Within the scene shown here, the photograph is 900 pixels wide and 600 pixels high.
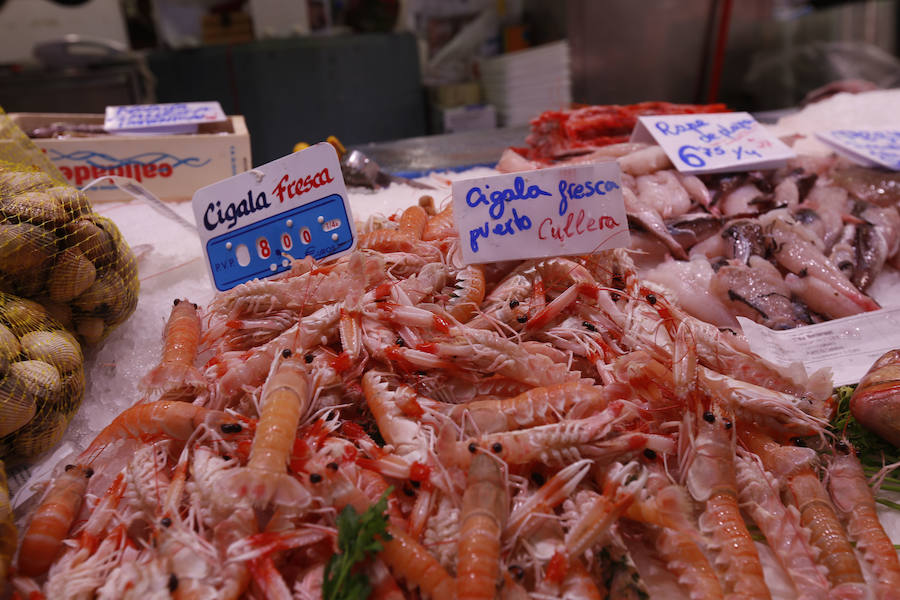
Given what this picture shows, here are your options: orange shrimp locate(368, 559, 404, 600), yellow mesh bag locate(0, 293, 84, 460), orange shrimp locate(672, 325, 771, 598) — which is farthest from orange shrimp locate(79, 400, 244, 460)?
orange shrimp locate(672, 325, 771, 598)

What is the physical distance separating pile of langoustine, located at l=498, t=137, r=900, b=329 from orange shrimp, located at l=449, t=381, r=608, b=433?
738 millimetres

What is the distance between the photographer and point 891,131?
325cm

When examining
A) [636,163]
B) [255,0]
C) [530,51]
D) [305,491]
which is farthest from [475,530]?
[255,0]

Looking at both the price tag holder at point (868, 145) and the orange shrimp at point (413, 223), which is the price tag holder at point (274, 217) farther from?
the price tag holder at point (868, 145)

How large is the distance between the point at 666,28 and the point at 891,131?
12.0 ft

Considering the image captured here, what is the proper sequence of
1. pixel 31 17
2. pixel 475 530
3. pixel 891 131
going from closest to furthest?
pixel 475 530 < pixel 891 131 < pixel 31 17

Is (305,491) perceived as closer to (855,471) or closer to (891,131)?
(855,471)

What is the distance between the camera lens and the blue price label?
6.01ft

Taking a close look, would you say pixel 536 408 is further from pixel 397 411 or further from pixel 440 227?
pixel 440 227

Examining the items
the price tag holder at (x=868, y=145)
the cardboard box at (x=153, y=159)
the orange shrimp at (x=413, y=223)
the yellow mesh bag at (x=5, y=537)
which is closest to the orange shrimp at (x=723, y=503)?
the orange shrimp at (x=413, y=223)

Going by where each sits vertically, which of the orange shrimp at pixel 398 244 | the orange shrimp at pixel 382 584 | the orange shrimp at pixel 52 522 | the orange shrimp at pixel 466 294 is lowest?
the orange shrimp at pixel 382 584

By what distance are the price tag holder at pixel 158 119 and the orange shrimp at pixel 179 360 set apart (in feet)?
5.24

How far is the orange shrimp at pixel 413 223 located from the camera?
2023 mm

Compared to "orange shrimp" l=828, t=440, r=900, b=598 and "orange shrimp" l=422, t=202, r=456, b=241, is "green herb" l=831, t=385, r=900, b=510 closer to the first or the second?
"orange shrimp" l=828, t=440, r=900, b=598
